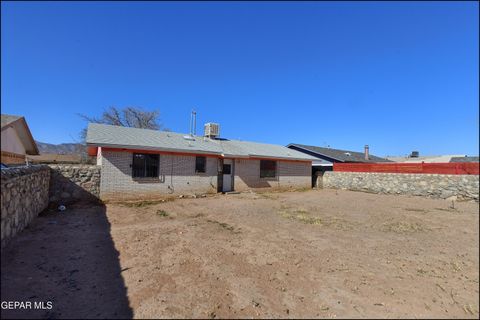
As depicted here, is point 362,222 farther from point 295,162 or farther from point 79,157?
point 79,157

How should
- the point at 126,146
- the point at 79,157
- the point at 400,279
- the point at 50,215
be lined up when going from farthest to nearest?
the point at 79,157 → the point at 126,146 → the point at 50,215 → the point at 400,279

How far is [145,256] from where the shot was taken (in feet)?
16.1

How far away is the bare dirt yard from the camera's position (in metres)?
2.77

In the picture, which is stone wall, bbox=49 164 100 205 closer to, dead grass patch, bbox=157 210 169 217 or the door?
dead grass patch, bbox=157 210 169 217

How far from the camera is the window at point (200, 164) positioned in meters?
14.5

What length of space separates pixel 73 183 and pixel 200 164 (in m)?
6.13

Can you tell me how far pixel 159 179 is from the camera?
12961mm

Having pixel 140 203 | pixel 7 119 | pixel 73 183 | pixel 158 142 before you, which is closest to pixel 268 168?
pixel 158 142

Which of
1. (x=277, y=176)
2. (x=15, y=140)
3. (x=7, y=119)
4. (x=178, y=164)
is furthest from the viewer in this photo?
(x=277, y=176)

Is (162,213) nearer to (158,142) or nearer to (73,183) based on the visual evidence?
(73,183)

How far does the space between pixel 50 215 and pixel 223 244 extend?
20.6ft

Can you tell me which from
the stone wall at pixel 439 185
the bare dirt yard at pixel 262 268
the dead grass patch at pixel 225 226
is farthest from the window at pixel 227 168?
the stone wall at pixel 439 185

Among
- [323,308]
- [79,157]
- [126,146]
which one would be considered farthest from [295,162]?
[79,157]

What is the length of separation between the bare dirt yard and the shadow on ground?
0.05 feet
